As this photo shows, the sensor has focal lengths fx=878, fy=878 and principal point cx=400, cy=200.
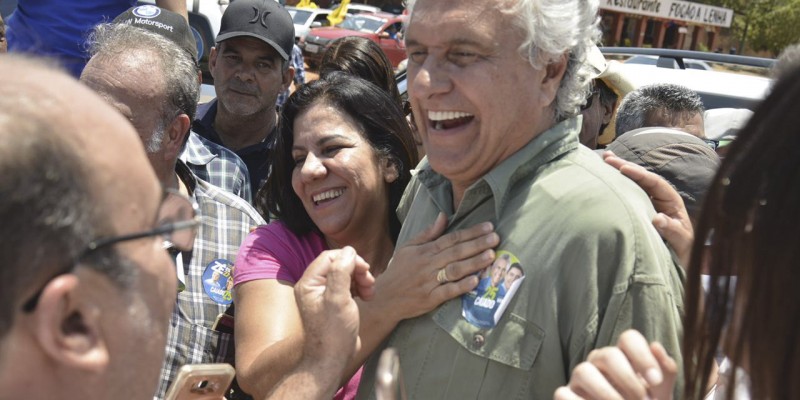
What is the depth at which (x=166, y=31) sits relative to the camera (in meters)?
3.87

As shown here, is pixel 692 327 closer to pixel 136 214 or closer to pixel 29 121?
pixel 136 214

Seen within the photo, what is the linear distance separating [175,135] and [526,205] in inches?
71.8

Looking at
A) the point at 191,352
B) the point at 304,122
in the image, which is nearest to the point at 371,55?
the point at 304,122

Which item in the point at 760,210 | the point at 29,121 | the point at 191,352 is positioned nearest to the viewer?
the point at 29,121

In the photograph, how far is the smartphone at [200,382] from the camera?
212cm

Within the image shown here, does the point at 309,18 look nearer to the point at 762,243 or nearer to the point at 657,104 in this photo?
the point at 657,104

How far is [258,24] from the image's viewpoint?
4.84 m

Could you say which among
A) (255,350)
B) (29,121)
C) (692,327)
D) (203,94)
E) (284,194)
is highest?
(29,121)

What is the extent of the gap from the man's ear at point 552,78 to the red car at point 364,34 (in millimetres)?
19225

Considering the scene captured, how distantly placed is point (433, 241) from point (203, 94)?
207 inches

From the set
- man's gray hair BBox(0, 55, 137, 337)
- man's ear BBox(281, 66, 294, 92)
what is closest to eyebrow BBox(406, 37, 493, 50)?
man's gray hair BBox(0, 55, 137, 337)

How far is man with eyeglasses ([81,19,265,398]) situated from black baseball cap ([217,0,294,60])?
118cm

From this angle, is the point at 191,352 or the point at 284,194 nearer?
the point at 191,352

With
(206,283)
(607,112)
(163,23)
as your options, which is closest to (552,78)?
(206,283)
